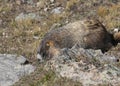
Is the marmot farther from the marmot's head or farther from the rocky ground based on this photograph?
the rocky ground

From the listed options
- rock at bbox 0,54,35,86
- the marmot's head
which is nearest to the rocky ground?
the marmot's head

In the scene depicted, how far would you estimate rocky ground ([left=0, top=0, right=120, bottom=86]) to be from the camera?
12164 mm

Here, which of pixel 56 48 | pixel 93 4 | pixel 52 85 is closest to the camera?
pixel 52 85

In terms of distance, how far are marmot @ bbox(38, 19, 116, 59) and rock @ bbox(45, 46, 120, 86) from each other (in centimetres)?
218

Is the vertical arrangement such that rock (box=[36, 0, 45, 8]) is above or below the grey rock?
above

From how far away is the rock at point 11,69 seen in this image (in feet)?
27.9

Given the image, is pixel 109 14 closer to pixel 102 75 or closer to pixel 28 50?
pixel 28 50

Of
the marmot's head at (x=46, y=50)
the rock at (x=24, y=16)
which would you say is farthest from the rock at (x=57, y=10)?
the marmot's head at (x=46, y=50)

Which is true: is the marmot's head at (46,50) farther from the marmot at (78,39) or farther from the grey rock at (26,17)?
the grey rock at (26,17)

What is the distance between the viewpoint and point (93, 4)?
1409 centimetres

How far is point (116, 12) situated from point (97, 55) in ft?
16.8

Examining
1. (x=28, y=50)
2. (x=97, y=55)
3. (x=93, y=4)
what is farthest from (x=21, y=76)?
(x=93, y=4)

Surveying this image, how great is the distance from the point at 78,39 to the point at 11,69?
1960 mm

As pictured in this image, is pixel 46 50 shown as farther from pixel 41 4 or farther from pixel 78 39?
pixel 41 4
